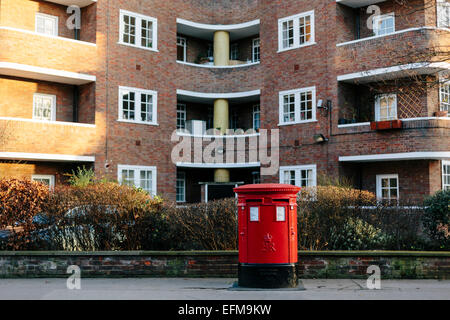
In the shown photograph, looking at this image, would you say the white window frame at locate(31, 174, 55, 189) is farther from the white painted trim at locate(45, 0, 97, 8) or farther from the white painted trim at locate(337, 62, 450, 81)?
the white painted trim at locate(337, 62, 450, 81)

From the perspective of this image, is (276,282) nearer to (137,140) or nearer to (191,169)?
(137,140)

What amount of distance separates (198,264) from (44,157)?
486 inches

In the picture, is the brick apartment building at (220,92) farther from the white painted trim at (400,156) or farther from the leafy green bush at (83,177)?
the leafy green bush at (83,177)

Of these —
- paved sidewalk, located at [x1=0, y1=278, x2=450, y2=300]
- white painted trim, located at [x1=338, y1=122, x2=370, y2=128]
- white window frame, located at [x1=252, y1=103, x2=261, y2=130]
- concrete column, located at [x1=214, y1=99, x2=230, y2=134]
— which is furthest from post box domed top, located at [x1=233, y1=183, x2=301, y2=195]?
white window frame, located at [x1=252, y1=103, x2=261, y2=130]

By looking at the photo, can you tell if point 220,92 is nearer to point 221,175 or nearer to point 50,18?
point 221,175

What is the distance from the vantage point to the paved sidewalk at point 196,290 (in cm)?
855

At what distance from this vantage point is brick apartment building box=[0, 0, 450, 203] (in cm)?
2073

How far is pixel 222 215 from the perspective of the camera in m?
11.4

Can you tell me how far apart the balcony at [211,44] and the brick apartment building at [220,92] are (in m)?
0.16

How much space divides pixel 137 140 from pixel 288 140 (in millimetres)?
6887

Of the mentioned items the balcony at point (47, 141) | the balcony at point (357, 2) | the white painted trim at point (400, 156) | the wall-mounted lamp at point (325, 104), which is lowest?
the white painted trim at point (400, 156)

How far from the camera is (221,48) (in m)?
27.6

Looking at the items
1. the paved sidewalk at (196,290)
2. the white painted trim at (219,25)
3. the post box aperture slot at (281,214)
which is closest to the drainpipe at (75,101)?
the white painted trim at (219,25)

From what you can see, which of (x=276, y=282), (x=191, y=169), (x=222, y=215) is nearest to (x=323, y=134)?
(x=191, y=169)
